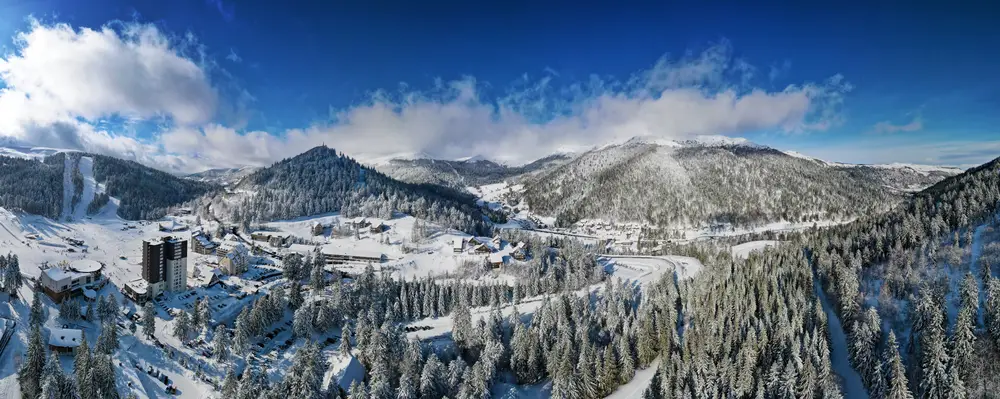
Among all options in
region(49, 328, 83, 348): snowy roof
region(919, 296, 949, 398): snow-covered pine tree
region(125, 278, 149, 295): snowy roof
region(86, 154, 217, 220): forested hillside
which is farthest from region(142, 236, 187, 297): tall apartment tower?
region(919, 296, 949, 398): snow-covered pine tree

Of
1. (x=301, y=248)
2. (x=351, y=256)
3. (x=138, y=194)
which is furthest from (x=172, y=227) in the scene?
(x=351, y=256)

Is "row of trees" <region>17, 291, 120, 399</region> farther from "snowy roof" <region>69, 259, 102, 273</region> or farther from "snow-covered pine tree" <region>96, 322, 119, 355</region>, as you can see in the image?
"snowy roof" <region>69, 259, 102, 273</region>

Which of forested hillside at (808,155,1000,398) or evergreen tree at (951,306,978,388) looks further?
forested hillside at (808,155,1000,398)

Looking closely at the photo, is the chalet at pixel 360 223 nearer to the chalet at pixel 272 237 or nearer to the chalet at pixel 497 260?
the chalet at pixel 272 237

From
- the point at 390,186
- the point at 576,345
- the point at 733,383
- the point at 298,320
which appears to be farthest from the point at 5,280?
the point at 390,186

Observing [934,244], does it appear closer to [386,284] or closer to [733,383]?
[733,383]

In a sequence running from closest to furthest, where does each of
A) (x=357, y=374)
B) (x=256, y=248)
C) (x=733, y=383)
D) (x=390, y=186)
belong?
(x=733, y=383) < (x=357, y=374) < (x=256, y=248) < (x=390, y=186)
